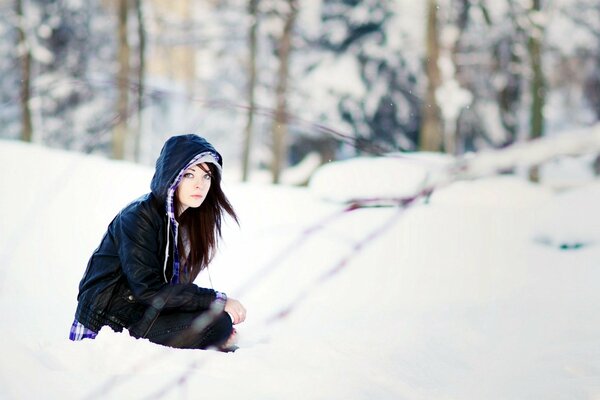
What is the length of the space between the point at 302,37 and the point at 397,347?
13.3m

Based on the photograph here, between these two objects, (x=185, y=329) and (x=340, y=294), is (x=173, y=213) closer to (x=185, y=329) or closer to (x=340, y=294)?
(x=185, y=329)

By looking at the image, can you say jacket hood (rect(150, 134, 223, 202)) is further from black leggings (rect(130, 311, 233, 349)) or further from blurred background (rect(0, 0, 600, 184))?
blurred background (rect(0, 0, 600, 184))

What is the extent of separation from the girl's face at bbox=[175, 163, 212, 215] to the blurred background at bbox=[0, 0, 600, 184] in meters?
7.26

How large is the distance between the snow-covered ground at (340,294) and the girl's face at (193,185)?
46 cm

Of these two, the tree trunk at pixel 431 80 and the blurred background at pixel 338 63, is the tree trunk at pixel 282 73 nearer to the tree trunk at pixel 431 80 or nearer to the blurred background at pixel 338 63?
the blurred background at pixel 338 63

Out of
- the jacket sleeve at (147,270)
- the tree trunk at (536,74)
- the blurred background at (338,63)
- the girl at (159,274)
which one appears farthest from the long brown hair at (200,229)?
the tree trunk at (536,74)

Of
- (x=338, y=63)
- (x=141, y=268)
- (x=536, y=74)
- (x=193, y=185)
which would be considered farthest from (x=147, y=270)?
(x=338, y=63)

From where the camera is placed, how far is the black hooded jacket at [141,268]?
2.18 metres

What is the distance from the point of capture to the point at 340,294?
142 inches

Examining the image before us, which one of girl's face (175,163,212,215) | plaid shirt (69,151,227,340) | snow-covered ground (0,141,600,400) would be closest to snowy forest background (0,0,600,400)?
snow-covered ground (0,141,600,400)

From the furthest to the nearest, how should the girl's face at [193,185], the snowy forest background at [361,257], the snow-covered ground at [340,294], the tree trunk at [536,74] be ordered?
the tree trunk at [536,74], the girl's face at [193,185], the snow-covered ground at [340,294], the snowy forest background at [361,257]

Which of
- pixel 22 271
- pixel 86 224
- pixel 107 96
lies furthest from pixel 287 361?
pixel 107 96


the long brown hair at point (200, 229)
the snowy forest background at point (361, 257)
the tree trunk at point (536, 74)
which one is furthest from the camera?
the tree trunk at point (536, 74)

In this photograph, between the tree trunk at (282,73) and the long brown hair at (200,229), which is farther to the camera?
the tree trunk at (282,73)
